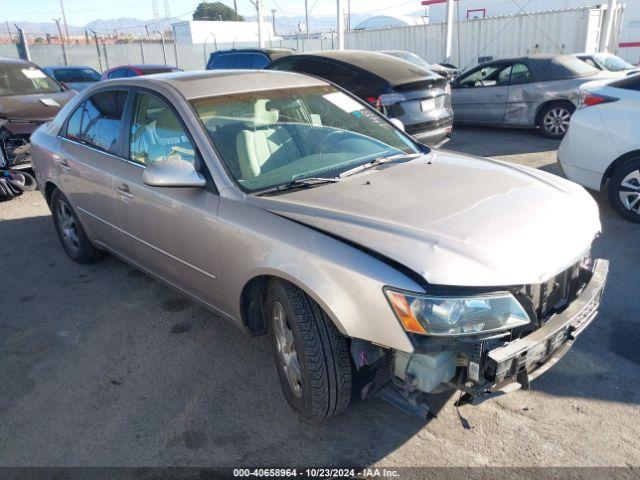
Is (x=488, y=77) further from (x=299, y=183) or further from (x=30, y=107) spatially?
(x=299, y=183)

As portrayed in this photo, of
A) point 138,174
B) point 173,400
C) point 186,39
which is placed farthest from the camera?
point 186,39

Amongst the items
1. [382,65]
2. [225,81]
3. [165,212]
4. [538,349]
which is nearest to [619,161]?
[382,65]

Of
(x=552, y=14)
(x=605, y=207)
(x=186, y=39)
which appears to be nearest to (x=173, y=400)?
(x=605, y=207)

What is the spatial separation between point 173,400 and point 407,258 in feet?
5.49

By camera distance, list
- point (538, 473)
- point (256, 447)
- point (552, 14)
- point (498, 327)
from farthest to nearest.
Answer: point (552, 14) < point (256, 447) < point (538, 473) < point (498, 327)

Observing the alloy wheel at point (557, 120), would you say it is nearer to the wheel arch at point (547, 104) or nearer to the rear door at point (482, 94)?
the wheel arch at point (547, 104)

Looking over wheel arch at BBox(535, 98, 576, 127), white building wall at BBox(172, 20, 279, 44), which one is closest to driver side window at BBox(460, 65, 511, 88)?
wheel arch at BBox(535, 98, 576, 127)

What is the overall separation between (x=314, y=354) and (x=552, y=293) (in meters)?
1.16

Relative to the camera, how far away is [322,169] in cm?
323

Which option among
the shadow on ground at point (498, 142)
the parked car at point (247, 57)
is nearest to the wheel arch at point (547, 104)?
the shadow on ground at point (498, 142)

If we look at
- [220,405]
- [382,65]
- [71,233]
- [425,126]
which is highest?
[382,65]

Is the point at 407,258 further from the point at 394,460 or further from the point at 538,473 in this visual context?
the point at 538,473

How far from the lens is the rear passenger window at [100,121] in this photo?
3.95 m

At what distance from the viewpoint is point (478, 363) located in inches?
88.9
